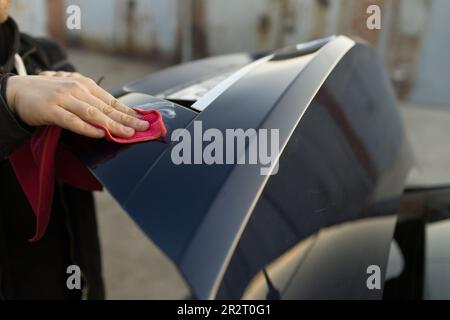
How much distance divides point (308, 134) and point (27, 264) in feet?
3.25

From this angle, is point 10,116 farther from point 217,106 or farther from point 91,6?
point 91,6

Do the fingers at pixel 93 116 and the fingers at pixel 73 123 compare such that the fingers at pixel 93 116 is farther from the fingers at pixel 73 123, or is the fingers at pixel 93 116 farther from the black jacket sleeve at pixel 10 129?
the black jacket sleeve at pixel 10 129

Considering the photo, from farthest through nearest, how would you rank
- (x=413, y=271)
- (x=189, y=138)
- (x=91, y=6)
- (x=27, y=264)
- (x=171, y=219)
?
(x=91, y=6) → (x=27, y=264) → (x=413, y=271) → (x=189, y=138) → (x=171, y=219)

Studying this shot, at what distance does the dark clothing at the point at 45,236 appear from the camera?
143 centimetres

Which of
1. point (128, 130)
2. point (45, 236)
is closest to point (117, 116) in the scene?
point (128, 130)

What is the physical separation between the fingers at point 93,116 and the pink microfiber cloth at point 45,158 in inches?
0.4

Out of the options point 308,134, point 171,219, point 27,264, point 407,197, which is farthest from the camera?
point 407,197

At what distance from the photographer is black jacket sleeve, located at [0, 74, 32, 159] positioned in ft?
3.20

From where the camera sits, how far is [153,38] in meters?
6.93

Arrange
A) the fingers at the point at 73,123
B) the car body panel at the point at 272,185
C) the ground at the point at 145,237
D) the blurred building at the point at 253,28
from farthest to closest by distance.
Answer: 1. the blurred building at the point at 253,28
2. the ground at the point at 145,237
3. the fingers at the point at 73,123
4. the car body panel at the point at 272,185

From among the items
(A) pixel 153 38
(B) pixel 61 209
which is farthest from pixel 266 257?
(A) pixel 153 38

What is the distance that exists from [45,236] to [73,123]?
0.72 meters

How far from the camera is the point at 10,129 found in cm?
98

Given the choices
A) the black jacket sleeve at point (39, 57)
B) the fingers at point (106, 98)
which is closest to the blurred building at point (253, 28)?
the black jacket sleeve at point (39, 57)
